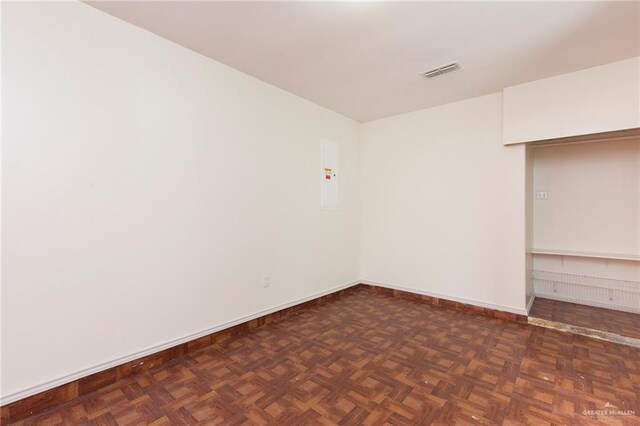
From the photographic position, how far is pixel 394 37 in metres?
2.37

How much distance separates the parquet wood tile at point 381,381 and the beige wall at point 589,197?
1.40 meters

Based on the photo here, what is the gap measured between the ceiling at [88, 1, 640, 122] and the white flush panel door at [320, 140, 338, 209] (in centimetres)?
98

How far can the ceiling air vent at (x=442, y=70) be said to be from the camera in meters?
2.81

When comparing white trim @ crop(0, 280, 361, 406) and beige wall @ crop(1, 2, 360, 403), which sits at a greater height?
beige wall @ crop(1, 2, 360, 403)

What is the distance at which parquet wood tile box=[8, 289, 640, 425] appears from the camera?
1.82 metres

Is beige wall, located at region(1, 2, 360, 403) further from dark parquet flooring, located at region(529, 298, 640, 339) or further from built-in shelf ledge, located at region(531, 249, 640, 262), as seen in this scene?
built-in shelf ledge, located at region(531, 249, 640, 262)

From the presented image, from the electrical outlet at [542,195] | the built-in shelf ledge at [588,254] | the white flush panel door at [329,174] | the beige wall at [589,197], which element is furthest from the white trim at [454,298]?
the electrical outlet at [542,195]

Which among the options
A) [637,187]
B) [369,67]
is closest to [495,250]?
[637,187]

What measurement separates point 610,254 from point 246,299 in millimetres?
4199

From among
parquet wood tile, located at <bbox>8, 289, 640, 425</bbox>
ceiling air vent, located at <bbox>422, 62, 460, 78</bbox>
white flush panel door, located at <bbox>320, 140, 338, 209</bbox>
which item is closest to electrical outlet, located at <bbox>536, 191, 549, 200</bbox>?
parquet wood tile, located at <bbox>8, 289, 640, 425</bbox>

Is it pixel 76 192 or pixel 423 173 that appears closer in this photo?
pixel 76 192

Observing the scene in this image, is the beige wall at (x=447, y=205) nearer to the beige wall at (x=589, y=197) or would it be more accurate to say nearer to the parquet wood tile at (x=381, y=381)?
the parquet wood tile at (x=381, y=381)

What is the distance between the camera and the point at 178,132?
8.27 ft

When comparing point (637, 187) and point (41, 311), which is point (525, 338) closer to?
point (637, 187)
